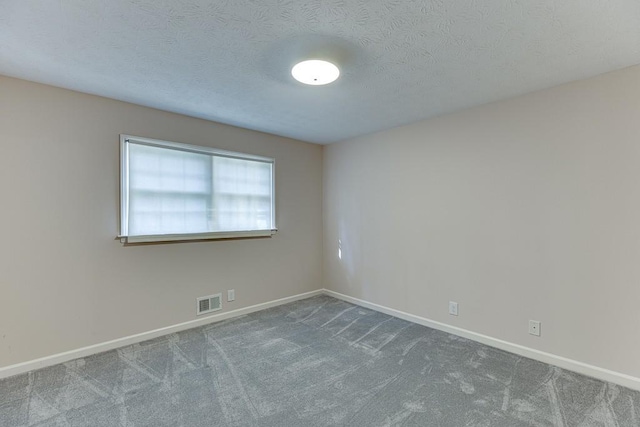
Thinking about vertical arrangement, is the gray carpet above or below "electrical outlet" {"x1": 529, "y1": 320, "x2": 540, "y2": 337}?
below

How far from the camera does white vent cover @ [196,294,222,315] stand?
10.8 feet

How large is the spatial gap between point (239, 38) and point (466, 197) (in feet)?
8.22

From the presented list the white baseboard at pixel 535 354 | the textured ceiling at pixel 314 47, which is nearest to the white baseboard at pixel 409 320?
the white baseboard at pixel 535 354

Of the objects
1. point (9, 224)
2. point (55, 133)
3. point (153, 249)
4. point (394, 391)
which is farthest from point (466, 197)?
point (9, 224)

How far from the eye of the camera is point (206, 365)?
7.95 ft

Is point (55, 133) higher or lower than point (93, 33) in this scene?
lower

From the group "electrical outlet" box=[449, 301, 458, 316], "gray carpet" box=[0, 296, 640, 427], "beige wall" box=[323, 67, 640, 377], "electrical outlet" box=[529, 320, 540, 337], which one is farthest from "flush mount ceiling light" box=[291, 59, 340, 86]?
"electrical outlet" box=[529, 320, 540, 337]

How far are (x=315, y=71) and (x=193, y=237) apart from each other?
218 cm

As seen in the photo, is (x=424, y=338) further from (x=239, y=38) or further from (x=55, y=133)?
(x=55, y=133)

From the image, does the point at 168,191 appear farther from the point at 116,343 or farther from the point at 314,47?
the point at 314,47

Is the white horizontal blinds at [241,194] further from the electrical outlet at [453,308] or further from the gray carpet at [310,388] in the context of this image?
the electrical outlet at [453,308]

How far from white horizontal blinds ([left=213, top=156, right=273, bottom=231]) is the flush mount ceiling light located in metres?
1.68

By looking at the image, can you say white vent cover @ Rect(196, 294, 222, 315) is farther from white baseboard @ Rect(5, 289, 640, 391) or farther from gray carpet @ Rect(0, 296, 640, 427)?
gray carpet @ Rect(0, 296, 640, 427)

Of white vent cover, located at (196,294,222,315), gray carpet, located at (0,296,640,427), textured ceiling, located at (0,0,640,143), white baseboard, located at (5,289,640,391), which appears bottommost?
gray carpet, located at (0,296,640,427)
